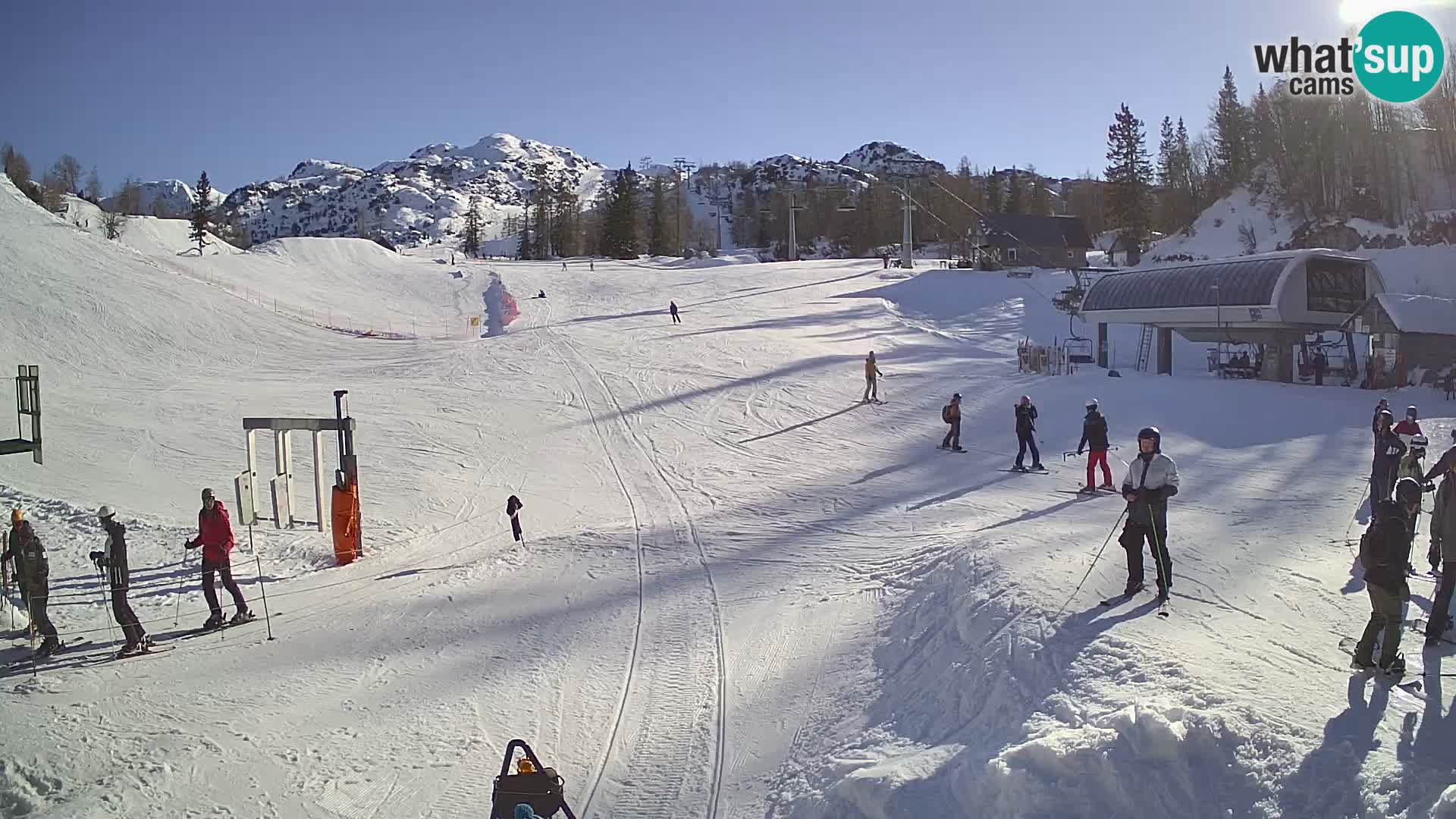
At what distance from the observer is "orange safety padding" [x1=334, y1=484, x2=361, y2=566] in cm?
1422

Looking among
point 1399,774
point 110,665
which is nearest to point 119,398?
point 110,665

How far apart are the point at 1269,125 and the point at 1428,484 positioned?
67345 millimetres

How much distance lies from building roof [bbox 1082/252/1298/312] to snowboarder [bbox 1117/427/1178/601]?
2694 cm

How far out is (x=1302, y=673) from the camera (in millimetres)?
6598

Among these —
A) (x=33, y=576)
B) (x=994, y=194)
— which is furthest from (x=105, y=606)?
(x=994, y=194)

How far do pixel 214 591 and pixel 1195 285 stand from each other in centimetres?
3403

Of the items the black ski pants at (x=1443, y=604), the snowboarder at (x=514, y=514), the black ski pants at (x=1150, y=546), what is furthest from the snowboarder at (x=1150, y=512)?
the snowboarder at (x=514, y=514)

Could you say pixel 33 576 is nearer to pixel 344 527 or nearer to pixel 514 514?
pixel 344 527

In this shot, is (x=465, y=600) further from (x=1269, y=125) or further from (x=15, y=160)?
(x=1269, y=125)

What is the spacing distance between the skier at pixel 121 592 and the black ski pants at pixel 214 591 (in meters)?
0.73

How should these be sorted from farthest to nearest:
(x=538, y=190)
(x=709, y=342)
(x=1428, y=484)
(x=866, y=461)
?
1. (x=538, y=190)
2. (x=709, y=342)
3. (x=866, y=461)
4. (x=1428, y=484)

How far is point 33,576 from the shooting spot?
9.95 m

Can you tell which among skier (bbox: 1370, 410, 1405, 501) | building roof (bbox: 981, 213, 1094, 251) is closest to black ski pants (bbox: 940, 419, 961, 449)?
skier (bbox: 1370, 410, 1405, 501)

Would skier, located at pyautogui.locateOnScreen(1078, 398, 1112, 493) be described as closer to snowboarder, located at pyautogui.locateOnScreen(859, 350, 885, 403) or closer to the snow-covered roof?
snowboarder, located at pyautogui.locateOnScreen(859, 350, 885, 403)
